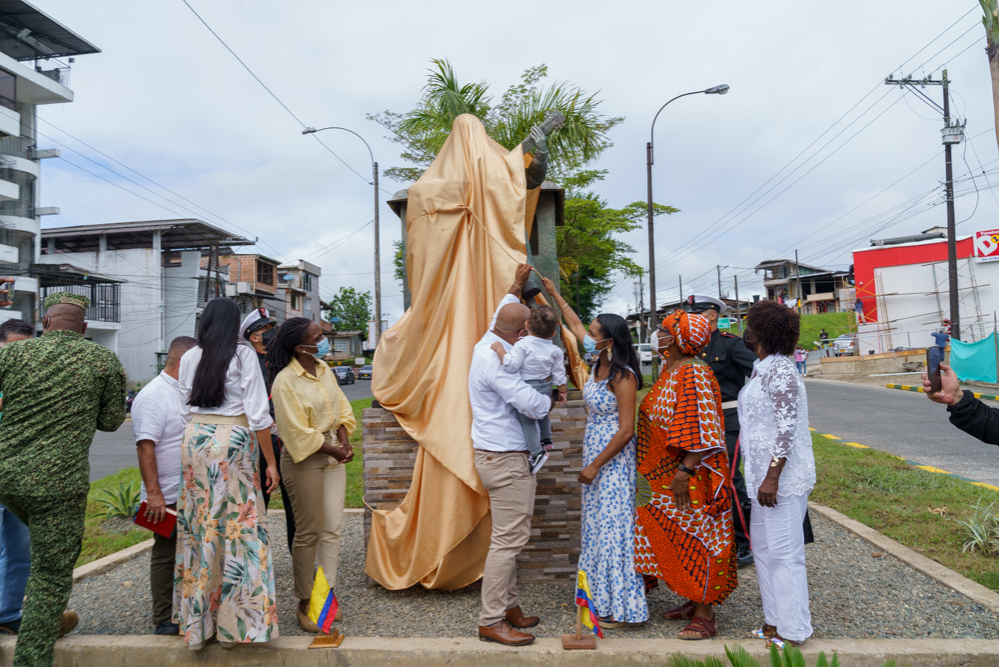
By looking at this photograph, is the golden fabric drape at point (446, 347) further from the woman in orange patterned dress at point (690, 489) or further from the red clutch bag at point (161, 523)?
the red clutch bag at point (161, 523)

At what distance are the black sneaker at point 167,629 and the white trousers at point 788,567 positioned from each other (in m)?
3.18

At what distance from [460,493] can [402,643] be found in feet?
3.15

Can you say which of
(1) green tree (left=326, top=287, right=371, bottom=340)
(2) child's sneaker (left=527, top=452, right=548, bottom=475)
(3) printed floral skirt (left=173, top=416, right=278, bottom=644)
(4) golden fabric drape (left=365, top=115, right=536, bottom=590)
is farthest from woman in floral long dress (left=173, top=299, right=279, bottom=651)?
(1) green tree (left=326, top=287, right=371, bottom=340)

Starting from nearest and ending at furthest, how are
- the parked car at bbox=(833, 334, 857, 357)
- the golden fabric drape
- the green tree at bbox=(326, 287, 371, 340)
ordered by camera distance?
the golden fabric drape
the parked car at bbox=(833, 334, 857, 357)
the green tree at bbox=(326, 287, 371, 340)

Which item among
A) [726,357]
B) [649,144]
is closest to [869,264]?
[649,144]

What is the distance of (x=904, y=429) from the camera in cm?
1184

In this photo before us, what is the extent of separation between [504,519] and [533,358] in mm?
871

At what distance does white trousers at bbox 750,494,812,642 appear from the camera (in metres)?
3.23

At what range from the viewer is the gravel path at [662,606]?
11.7ft

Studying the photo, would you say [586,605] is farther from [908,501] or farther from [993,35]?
[993,35]

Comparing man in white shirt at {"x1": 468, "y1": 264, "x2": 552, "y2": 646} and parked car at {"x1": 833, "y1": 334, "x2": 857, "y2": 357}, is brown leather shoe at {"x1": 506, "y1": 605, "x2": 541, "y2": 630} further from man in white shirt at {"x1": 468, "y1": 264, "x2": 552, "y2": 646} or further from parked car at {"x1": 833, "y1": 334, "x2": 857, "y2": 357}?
parked car at {"x1": 833, "y1": 334, "x2": 857, "y2": 357}

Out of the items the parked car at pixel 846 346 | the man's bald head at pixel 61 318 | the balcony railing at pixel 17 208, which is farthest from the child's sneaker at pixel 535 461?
the parked car at pixel 846 346

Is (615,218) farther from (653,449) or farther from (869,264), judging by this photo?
(653,449)

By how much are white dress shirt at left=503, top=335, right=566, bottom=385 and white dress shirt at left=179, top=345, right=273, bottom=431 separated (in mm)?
1283
